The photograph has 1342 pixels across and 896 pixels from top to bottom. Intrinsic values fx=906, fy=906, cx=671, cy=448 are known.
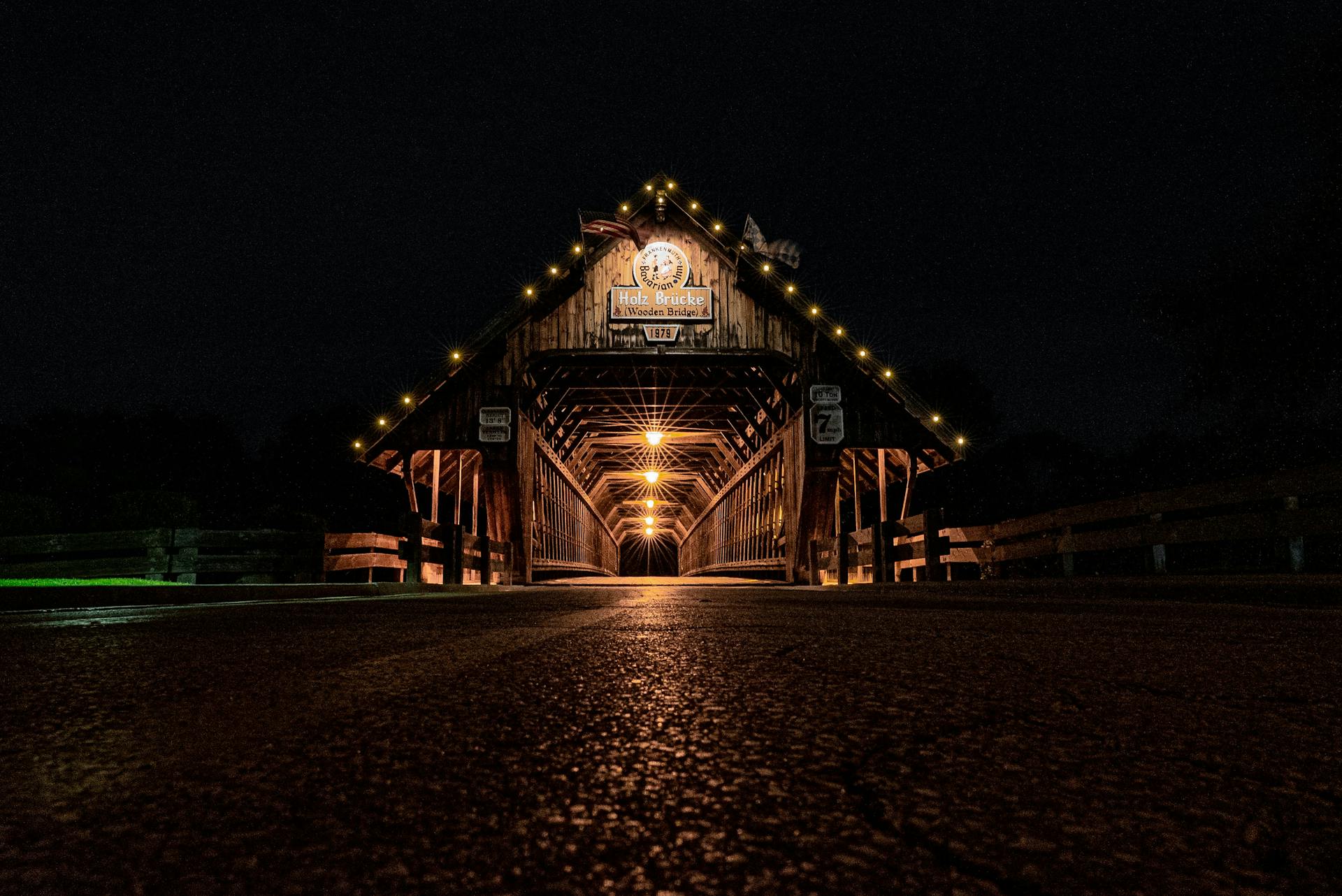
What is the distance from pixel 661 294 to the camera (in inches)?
704

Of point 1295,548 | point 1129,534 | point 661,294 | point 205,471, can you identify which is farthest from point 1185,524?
point 205,471

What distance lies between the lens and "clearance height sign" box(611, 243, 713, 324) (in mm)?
17812

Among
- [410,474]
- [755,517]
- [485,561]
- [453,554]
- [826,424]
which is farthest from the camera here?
[755,517]

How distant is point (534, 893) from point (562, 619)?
13.4ft

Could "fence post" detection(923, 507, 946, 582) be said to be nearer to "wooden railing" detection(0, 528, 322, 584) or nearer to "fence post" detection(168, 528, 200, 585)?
"wooden railing" detection(0, 528, 322, 584)

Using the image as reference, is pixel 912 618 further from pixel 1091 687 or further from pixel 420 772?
pixel 420 772

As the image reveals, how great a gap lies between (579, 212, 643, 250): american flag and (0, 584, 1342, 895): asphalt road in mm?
14647

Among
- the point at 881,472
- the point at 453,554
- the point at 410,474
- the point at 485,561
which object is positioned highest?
the point at 410,474

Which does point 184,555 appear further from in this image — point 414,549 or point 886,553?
point 886,553

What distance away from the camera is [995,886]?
0.87 m

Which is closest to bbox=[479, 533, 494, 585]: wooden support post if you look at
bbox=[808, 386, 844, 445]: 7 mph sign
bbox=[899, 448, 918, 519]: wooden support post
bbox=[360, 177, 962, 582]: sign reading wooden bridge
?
bbox=[360, 177, 962, 582]: sign reading wooden bridge

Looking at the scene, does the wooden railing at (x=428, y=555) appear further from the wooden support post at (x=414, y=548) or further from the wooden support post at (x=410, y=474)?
the wooden support post at (x=410, y=474)

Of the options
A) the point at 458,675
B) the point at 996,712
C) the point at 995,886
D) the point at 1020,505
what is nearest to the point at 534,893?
the point at 995,886

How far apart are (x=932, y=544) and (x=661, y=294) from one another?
760cm
